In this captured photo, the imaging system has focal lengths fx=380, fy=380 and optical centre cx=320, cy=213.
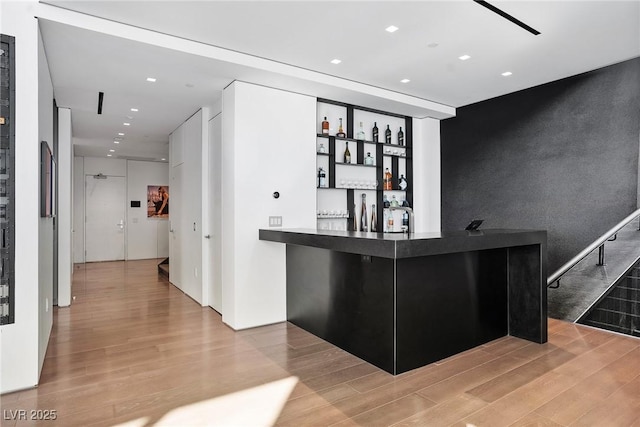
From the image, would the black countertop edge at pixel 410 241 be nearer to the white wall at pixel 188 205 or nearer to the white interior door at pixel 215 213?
the white interior door at pixel 215 213

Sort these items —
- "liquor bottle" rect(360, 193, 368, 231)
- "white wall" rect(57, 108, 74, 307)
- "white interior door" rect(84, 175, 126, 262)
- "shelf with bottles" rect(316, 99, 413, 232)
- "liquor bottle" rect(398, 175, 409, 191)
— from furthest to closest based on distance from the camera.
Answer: "white interior door" rect(84, 175, 126, 262), "liquor bottle" rect(398, 175, 409, 191), "liquor bottle" rect(360, 193, 368, 231), "white wall" rect(57, 108, 74, 307), "shelf with bottles" rect(316, 99, 413, 232)

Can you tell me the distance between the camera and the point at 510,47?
12.1 feet

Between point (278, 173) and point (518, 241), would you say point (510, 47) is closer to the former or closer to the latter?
point (518, 241)

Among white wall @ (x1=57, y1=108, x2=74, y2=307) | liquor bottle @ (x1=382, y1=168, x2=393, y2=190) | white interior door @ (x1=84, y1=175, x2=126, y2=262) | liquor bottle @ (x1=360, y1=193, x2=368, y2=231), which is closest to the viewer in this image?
white wall @ (x1=57, y1=108, x2=74, y2=307)

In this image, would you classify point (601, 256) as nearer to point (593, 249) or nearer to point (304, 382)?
point (593, 249)

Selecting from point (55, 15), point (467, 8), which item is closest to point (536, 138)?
point (467, 8)

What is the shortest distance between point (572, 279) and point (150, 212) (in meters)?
10.00

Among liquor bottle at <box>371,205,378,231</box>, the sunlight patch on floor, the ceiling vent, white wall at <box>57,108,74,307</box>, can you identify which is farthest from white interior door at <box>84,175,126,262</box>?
the ceiling vent

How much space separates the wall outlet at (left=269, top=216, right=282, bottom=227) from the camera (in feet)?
14.7

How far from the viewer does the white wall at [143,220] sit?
10461 mm

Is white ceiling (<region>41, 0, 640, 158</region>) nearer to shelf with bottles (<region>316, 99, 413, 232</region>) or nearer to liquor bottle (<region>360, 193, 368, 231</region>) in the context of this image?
shelf with bottles (<region>316, 99, 413, 232</region>)

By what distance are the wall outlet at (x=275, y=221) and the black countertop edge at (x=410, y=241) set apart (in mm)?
644

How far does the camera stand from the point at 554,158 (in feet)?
15.4

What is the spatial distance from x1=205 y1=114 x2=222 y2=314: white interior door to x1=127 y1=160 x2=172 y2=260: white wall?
614cm
